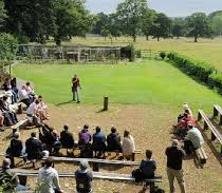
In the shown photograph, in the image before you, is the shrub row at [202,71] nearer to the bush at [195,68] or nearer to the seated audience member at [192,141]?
the bush at [195,68]

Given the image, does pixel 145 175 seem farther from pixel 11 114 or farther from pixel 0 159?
pixel 11 114

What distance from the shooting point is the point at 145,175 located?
52.7 feet

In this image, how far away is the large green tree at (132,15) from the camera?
134500 millimetres

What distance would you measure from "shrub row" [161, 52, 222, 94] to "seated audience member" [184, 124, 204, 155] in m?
18.3

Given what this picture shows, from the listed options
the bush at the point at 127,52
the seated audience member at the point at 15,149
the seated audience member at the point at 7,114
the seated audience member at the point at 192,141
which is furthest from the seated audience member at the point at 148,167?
the bush at the point at 127,52

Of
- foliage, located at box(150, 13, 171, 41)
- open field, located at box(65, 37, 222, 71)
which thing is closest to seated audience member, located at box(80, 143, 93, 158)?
open field, located at box(65, 37, 222, 71)

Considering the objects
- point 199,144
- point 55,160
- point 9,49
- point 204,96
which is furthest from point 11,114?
point 9,49

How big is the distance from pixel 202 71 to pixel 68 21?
4551 centimetres

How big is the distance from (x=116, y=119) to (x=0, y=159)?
9.43 metres

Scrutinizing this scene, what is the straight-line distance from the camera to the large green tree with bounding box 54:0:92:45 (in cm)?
8844

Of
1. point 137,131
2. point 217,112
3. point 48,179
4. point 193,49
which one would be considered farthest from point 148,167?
point 193,49

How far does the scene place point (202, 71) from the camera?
4703 cm

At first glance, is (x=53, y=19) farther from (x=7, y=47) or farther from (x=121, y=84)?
(x=121, y=84)

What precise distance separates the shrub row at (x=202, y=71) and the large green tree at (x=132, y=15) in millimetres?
70148
